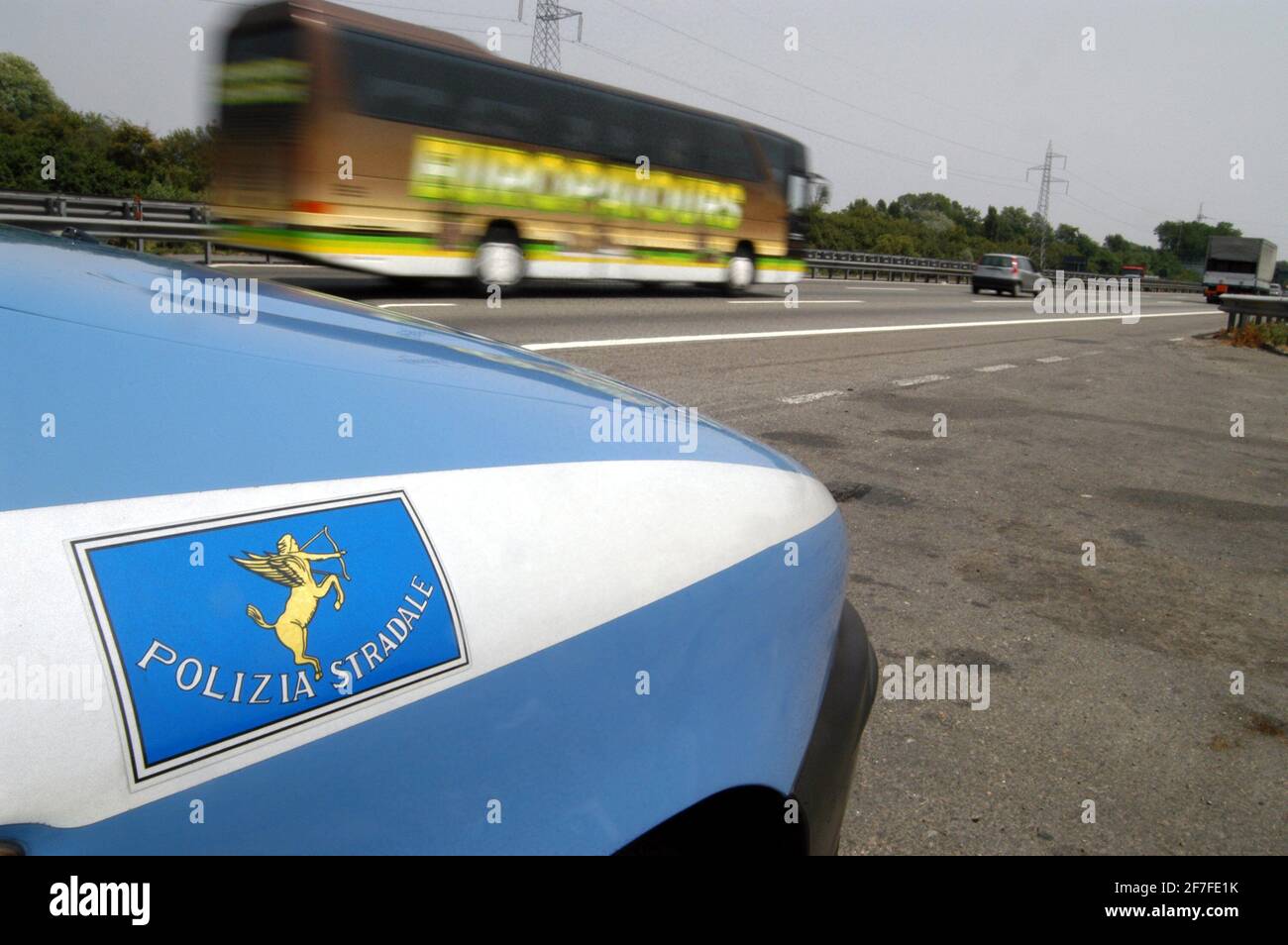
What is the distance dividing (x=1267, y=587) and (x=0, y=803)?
17.2 ft

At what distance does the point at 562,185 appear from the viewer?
16969 millimetres

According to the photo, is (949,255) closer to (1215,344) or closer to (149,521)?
(1215,344)

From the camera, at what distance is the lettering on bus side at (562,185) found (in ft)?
49.0

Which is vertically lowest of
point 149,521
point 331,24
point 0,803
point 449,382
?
point 0,803

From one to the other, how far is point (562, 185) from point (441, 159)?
8.47 ft

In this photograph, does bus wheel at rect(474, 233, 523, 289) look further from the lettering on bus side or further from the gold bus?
the lettering on bus side

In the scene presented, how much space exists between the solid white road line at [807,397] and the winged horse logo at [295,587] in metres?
7.50

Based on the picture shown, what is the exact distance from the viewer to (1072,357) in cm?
→ 1450

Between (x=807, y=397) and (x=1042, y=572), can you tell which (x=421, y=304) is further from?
(x=1042, y=572)

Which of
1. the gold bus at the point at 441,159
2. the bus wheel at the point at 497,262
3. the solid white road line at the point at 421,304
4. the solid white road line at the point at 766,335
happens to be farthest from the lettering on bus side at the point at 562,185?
the solid white road line at the point at 766,335

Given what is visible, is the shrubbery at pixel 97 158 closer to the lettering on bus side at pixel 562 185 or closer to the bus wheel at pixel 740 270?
the lettering on bus side at pixel 562 185

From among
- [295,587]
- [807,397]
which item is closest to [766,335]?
[807,397]
